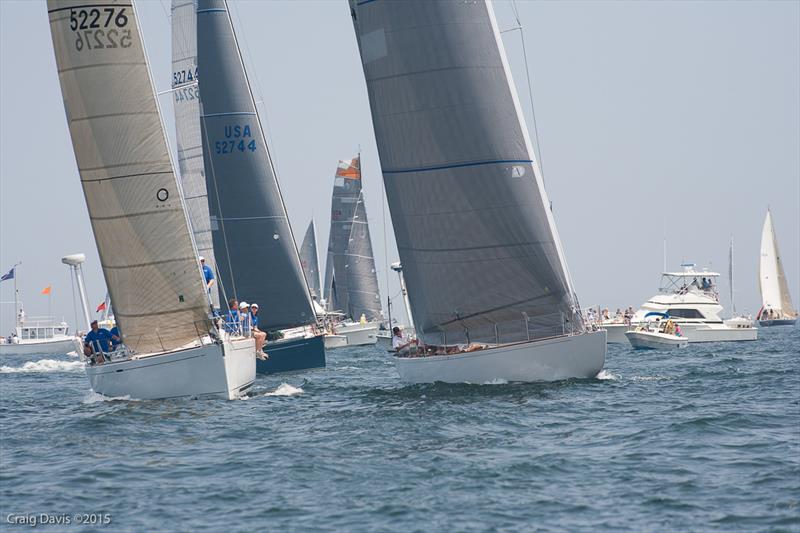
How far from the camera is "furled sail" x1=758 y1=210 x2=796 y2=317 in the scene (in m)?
91.5

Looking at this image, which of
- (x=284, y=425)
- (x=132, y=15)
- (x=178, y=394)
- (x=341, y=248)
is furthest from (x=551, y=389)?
(x=341, y=248)

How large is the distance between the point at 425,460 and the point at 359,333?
4286cm

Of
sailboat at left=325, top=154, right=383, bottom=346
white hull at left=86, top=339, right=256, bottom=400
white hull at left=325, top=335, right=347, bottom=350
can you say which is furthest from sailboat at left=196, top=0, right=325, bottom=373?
sailboat at left=325, top=154, right=383, bottom=346

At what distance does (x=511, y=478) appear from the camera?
43.0ft

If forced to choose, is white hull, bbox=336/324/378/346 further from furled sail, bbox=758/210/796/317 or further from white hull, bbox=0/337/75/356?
furled sail, bbox=758/210/796/317

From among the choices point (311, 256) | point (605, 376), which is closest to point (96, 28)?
point (605, 376)

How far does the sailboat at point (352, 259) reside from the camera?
59.7 m

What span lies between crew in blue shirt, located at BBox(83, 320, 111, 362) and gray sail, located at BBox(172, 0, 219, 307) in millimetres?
16392

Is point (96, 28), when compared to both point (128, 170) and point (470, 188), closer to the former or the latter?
point (128, 170)

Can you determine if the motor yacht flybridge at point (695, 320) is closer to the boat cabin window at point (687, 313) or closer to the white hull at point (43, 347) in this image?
the boat cabin window at point (687, 313)

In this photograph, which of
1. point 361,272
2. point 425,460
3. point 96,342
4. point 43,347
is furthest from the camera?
point 43,347

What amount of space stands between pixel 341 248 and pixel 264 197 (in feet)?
90.7

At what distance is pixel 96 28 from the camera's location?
2181cm

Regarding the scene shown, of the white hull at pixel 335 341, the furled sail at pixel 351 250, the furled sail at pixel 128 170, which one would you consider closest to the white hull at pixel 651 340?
the white hull at pixel 335 341
